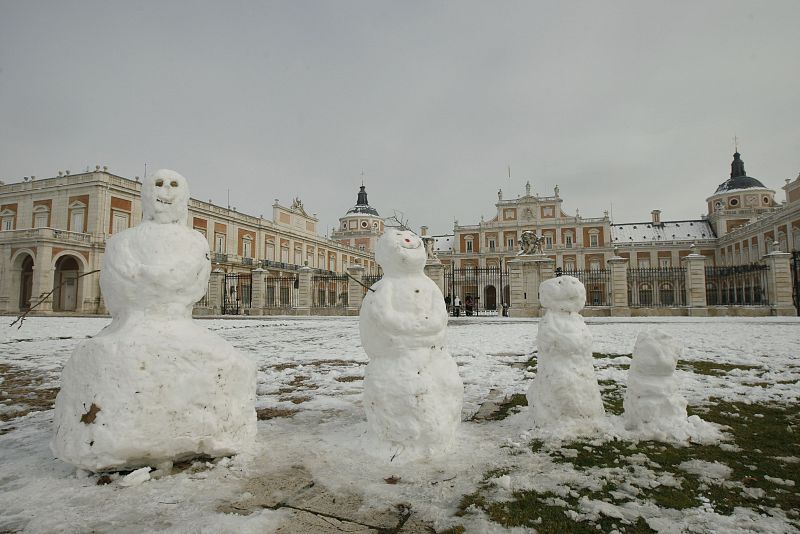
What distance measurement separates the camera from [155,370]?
2.61 metres

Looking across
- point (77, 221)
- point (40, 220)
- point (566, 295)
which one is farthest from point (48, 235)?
point (566, 295)

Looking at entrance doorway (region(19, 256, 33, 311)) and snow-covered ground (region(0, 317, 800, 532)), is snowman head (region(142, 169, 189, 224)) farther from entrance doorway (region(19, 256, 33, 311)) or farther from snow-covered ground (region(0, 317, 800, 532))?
entrance doorway (region(19, 256, 33, 311))

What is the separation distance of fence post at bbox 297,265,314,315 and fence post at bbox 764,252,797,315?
22178mm

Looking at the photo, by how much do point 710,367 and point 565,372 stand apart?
407cm

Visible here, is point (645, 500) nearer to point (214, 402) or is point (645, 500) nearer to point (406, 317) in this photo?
point (406, 317)

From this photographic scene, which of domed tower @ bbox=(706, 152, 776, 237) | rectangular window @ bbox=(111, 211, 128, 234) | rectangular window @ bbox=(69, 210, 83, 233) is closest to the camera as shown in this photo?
rectangular window @ bbox=(69, 210, 83, 233)

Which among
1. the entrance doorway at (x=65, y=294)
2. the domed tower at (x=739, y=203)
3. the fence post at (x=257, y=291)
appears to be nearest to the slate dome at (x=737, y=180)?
the domed tower at (x=739, y=203)

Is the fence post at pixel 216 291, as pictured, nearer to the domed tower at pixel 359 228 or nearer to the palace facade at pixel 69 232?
the palace facade at pixel 69 232

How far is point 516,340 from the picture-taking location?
980 centimetres

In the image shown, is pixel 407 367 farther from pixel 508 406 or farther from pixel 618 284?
pixel 618 284

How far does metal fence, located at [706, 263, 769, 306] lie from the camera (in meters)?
20.6

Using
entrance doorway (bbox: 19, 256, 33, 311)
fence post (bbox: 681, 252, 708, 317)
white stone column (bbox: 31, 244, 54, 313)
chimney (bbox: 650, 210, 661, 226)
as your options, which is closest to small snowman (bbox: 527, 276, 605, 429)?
fence post (bbox: 681, 252, 708, 317)

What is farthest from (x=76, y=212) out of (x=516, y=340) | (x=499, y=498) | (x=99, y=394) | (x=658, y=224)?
(x=658, y=224)

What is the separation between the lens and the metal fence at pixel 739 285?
20641 millimetres
